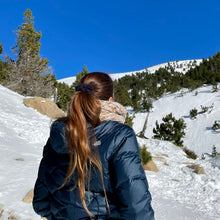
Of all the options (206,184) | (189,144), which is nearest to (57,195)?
(206,184)

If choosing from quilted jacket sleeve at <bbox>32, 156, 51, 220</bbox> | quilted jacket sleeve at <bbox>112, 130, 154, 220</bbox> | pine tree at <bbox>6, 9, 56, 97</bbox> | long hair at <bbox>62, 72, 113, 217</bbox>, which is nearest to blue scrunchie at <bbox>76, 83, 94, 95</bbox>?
long hair at <bbox>62, 72, 113, 217</bbox>

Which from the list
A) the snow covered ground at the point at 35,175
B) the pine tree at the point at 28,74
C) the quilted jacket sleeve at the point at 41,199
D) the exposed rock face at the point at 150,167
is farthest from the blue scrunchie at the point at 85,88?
the pine tree at the point at 28,74

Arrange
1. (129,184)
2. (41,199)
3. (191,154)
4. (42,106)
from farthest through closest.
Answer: (191,154) → (42,106) → (41,199) → (129,184)

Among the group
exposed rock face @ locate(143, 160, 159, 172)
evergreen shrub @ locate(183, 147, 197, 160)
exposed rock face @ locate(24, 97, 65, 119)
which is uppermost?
exposed rock face @ locate(24, 97, 65, 119)

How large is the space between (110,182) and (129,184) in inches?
4.5

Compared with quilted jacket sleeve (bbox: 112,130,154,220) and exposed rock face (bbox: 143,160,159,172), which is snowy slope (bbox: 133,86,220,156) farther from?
quilted jacket sleeve (bbox: 112,130,154,220)

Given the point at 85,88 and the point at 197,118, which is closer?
the point at 85,88

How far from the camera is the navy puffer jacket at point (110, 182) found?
1104mm

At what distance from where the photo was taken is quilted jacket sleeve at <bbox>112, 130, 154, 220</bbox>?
3.59 feet

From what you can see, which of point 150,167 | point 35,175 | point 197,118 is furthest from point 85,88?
point 197,118

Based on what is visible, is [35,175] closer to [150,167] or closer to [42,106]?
[150,167]

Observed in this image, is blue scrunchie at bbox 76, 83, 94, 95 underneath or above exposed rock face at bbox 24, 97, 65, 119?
underneath

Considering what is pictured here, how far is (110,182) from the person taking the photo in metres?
1.15

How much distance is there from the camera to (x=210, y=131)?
25.7 m
